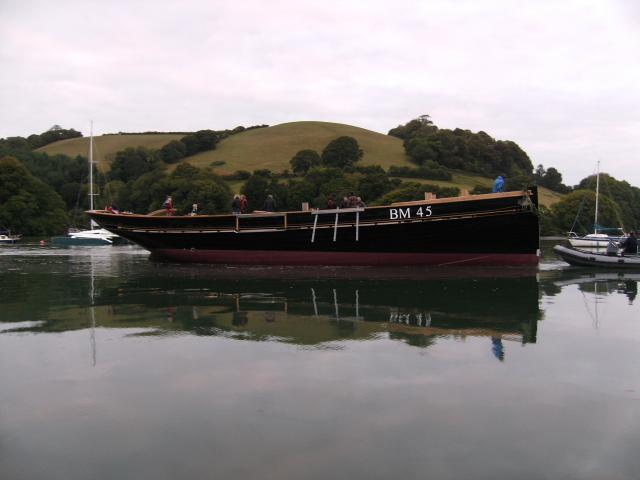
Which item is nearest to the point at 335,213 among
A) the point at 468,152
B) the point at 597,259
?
the point at 597,259

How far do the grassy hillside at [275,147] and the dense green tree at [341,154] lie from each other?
6.85ft

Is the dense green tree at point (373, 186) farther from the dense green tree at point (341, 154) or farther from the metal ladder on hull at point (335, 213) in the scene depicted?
the metal ladder on hull at point (335, 213)

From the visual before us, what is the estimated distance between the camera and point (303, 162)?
86.9 metres

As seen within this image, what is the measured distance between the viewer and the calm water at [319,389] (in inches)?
165

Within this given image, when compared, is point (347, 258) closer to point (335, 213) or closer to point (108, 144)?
point (335, 213)

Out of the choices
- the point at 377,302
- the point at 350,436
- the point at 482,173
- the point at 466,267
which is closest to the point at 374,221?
the point at 466,267

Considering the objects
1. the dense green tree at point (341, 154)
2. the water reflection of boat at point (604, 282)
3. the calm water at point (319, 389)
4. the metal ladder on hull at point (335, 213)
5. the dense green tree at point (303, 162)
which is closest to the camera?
the calm water at point (319, 389)

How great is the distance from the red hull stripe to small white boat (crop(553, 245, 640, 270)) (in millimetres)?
1574

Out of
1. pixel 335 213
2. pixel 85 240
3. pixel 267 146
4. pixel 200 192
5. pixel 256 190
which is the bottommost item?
pixel 85 240

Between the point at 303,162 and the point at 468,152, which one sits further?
the point at 468,152

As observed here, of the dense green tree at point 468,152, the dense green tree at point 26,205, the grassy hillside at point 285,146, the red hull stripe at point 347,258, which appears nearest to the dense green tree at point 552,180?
the dense green tree at point 468,152

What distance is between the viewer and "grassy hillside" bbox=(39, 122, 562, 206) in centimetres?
9062

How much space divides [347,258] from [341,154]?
234 ft

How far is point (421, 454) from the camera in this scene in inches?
168
